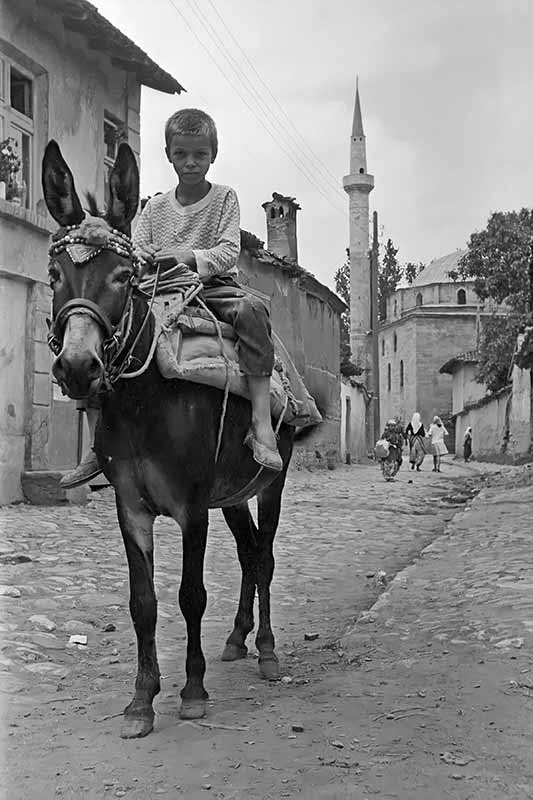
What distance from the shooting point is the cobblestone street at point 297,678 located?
304cm

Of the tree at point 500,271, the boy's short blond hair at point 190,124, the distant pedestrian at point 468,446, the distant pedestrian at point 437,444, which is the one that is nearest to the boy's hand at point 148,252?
the boy's short blond hair at point 190,124

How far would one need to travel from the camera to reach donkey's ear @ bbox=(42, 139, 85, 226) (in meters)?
3.21

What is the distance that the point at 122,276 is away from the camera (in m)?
3.30

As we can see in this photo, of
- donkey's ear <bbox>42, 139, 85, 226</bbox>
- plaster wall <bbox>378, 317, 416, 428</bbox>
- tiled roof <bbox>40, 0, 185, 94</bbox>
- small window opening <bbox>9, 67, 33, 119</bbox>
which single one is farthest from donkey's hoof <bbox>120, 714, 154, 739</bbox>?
plaster wall <bbox>378, 317, 416, 428</bbox>

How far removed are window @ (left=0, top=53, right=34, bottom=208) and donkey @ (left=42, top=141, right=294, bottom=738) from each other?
25.9 feet

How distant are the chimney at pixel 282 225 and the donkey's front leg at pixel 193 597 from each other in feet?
68.3

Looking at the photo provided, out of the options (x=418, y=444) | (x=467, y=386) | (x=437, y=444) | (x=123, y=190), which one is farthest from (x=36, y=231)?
(x=467, y=386)

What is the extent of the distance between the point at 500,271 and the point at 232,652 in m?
28.5

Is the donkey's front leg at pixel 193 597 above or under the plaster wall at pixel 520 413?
under

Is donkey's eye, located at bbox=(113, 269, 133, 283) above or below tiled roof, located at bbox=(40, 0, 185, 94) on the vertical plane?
below

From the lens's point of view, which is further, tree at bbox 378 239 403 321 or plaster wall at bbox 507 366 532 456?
tree at bbox 378 239 403 321

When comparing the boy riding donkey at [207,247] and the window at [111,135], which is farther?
the window at [111,135]

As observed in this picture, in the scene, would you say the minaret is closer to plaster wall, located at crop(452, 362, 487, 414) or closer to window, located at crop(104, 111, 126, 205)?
plaster wall, located at crop(452, 362, 487, 414)

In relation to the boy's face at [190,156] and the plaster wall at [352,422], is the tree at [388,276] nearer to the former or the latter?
the plaster wall at [352,422]
